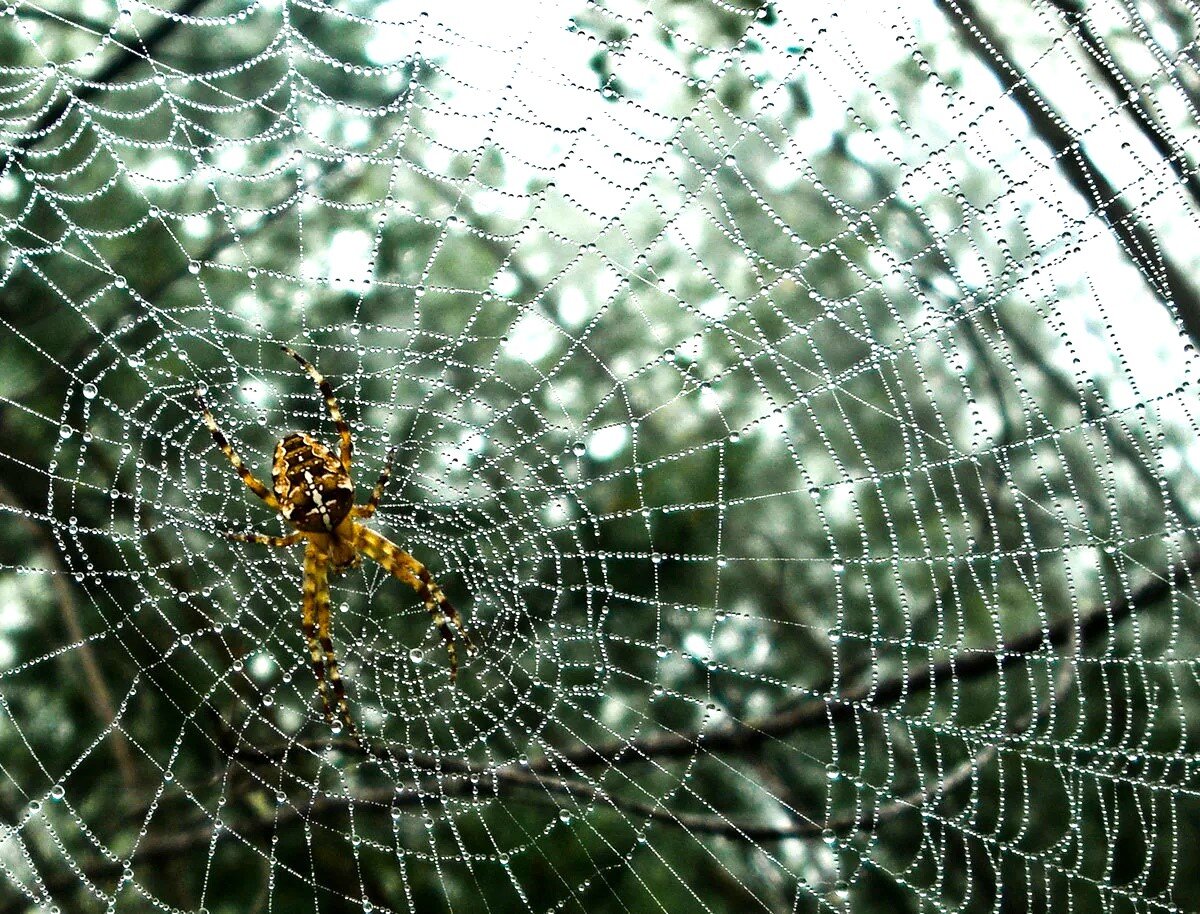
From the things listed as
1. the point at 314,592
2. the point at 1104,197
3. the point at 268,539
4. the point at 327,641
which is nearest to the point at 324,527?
the point at 268,539

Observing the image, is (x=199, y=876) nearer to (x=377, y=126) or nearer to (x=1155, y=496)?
(x=377, y=126)

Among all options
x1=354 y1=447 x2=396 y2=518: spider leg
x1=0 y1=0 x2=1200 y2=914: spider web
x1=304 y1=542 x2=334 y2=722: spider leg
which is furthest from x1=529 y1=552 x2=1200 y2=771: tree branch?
x1=354 y1=447 x2=396 y2=518: spider leg

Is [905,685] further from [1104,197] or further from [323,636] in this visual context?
[323,636]

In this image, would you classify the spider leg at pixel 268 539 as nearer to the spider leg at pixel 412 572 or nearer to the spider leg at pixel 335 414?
the spider leg at pixel 412 572

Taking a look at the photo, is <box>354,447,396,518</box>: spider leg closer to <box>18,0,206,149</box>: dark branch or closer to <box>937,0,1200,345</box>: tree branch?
<box>18,0,206,149</box>: dark branch

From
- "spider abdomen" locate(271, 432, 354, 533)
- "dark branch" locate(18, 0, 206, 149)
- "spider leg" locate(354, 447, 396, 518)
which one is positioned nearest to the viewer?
"spider abdomen" locate(271, 432, 354, 533)

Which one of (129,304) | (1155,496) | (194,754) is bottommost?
(194,754)

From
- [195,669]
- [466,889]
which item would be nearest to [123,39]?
[195,669]
